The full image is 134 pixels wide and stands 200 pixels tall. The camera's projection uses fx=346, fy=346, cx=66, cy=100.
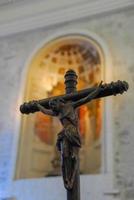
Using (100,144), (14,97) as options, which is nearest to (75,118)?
(100,144)

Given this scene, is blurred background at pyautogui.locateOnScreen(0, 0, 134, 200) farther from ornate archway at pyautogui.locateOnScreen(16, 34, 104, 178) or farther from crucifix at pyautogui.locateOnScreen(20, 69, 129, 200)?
crucifix at pyautogui.locateOnScreen(20, 69, 129, 200)

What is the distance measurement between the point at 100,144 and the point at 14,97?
150 cm

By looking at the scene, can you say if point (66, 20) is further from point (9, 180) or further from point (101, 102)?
point (9, 180)

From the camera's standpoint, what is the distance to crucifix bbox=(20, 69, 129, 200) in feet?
6.78

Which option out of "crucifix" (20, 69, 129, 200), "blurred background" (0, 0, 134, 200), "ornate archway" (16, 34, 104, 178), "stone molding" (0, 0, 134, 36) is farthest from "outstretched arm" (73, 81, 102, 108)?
"stone molding" (0, 0, 134, 36)

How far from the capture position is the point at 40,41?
18.3 ft

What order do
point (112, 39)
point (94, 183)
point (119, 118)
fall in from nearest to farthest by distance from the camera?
1. point (94, 183)
2. point (119, 118)
3. point (112, 39)

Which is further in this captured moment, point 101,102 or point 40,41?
point 40,41

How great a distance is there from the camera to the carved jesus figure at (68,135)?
2.09 meters

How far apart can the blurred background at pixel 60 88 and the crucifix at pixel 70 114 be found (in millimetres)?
1894

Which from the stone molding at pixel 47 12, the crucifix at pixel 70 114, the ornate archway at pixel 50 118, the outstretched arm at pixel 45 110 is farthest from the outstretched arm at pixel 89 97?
the stone molding at pixel 47 12

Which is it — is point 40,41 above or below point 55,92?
above

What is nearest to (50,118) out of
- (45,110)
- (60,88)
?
(60,88)

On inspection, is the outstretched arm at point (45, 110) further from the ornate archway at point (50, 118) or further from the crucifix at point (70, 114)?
the ornate archway at point (50, 118)
